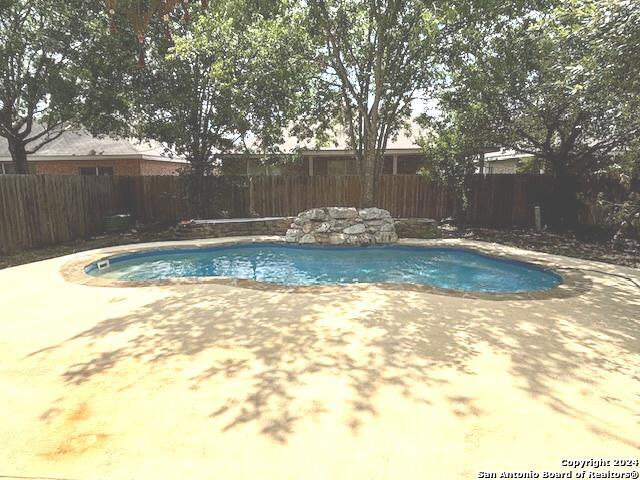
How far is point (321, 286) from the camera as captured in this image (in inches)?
234

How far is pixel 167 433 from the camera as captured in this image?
251 centimetres

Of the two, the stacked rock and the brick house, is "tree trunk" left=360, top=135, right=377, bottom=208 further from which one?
the brick house

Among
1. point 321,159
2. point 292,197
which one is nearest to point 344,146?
point 321,159

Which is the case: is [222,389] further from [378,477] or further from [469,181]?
[469,181]

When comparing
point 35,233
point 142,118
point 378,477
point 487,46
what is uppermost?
point 487,46

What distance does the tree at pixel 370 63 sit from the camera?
31.8 feet

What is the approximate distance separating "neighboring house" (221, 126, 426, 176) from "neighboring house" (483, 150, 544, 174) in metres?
3.33

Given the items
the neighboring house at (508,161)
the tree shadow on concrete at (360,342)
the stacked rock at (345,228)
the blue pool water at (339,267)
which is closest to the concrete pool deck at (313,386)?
the tree shadow on concrete at (360,342)

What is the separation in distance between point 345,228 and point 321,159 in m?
7.81

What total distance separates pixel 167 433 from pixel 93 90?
11266 millimetres

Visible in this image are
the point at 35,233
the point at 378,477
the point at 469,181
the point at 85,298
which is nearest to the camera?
the point at 378,477

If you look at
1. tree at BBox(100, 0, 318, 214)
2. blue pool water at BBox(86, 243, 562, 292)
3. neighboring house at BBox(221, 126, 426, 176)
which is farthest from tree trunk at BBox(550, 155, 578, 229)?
→ tree at BBox(100, 0, 318, 214)

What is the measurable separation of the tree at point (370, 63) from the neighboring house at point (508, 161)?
4.96 metres

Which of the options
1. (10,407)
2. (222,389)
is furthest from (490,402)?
(10,407)
